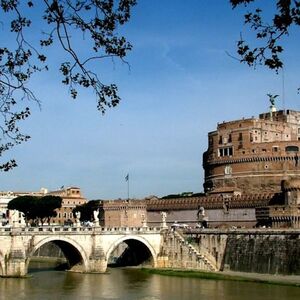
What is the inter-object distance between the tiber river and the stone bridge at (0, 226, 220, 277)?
169 centimetres

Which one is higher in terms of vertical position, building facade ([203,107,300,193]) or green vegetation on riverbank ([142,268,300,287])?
building facade ([203,107,300,193])

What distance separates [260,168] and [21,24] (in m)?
60.0

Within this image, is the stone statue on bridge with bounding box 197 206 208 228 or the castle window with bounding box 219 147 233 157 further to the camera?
the castle window with bounding box 219 147 233 157

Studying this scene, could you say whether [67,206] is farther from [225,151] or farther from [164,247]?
[164,247]

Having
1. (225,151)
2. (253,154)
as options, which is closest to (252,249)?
(253,154)

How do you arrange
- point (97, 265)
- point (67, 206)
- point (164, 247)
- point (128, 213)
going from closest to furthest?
point (97, 265), point (164, 247), point (128, 213), point (67, 206)

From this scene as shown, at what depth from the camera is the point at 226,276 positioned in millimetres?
42938

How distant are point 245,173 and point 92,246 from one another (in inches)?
997

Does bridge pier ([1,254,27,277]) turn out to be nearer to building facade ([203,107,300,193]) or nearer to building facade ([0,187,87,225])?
building facade ([203,107,300,193])

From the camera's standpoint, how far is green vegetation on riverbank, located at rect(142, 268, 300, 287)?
39.4 metres

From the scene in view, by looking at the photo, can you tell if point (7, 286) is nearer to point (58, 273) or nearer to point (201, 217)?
point (58, 273)

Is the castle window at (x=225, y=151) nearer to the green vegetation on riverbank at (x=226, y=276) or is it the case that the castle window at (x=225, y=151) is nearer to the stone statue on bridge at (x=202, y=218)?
the stone statue on bridge at (x=202, y=218)

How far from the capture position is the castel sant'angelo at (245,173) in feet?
192

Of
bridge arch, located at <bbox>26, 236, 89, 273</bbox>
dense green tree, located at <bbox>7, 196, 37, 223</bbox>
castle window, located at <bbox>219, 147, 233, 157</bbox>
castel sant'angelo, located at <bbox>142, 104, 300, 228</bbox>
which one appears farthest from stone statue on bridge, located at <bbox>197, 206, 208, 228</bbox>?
dense green tree, located at <bbox>7, 196, 37, 223</bbox>
